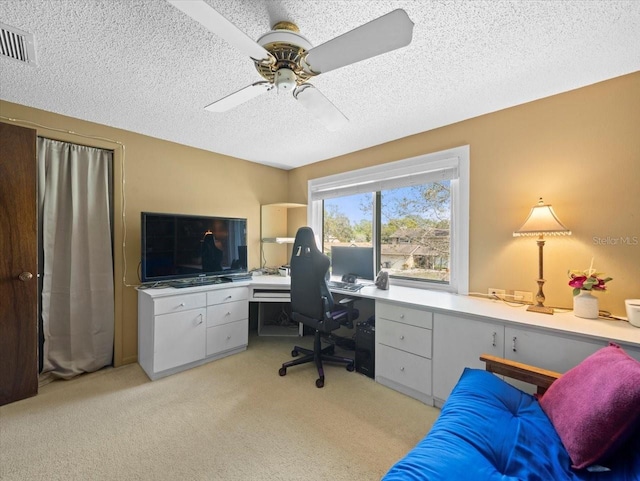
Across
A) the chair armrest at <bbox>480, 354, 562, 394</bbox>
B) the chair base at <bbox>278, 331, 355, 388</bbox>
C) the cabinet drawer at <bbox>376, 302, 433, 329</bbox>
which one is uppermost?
the cabinet drawer at <bbox>376, 302, 433, 329</bbox>

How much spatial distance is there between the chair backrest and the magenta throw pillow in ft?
5.27

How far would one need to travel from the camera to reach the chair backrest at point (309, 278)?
2420mm

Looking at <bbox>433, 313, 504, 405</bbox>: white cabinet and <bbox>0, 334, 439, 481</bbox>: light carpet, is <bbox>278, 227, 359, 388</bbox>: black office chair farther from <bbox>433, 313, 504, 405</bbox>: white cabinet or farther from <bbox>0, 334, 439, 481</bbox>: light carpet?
<bbox>433, 313, 504, 405</bbox>: white cabinet

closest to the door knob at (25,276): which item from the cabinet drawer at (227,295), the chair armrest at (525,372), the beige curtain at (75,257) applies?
the beige curtain at (75,257)

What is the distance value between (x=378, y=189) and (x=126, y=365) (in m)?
3.25

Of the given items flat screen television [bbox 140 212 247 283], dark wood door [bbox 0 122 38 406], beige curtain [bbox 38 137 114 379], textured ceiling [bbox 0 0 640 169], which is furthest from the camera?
flat screen television [bbox 140 212 247 283]

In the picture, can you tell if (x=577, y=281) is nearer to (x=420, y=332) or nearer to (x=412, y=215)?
(x=420, y=332)

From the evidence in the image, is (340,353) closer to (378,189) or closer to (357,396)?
(357,396)

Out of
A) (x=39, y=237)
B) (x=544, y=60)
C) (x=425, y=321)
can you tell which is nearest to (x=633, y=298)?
(x=425, y=321)

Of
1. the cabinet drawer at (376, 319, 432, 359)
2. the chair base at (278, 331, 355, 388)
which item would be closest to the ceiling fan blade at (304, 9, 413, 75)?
the cabinet drawer at (376, 319, 432, 359)

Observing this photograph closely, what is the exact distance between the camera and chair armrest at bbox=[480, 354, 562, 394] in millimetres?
1472

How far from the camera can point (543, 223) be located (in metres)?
1.95

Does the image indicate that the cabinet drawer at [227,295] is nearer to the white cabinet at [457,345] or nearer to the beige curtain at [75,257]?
the beige curtain at [75,257]

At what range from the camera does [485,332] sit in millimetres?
1882
